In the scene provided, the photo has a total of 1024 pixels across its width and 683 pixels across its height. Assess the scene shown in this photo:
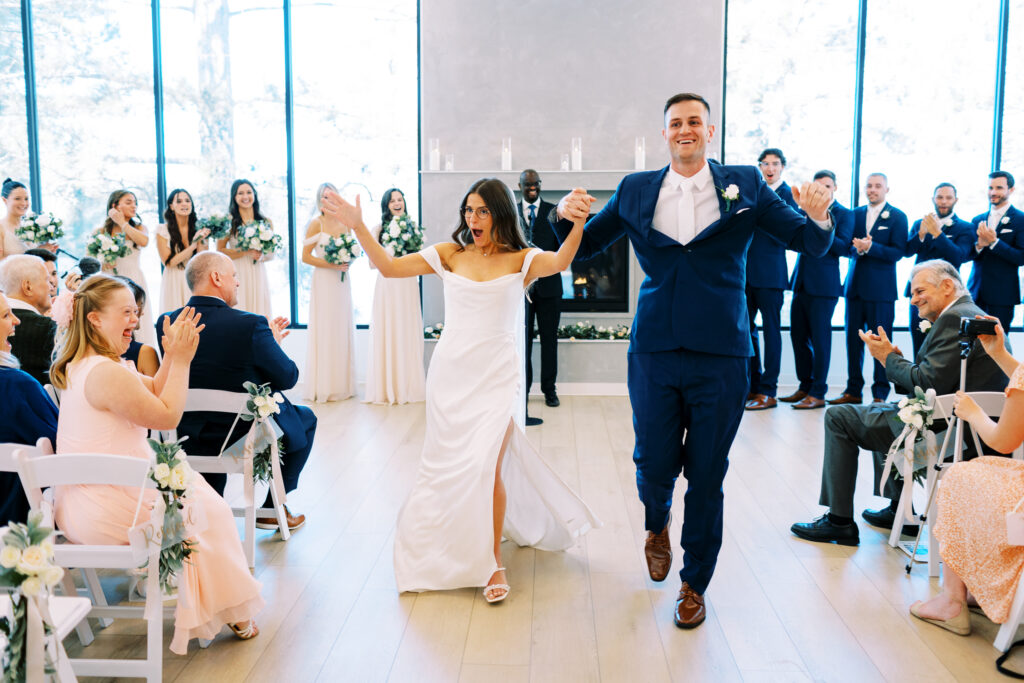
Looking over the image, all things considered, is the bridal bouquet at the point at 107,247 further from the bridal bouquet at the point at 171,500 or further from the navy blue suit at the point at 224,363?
the bridal bouquet at the point at 171,500

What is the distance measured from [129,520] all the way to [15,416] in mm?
659

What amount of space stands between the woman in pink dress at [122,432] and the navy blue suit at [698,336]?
1.57 meters

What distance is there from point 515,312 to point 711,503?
3.75 ft

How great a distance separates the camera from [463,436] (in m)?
3.63

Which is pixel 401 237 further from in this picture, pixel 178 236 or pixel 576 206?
pixel 576 206

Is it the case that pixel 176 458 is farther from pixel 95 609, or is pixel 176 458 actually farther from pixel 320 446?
pixel 320 446

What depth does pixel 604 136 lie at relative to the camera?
8969mm

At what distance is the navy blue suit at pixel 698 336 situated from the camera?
313 centimetres

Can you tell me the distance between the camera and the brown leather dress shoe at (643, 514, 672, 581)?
3.63m

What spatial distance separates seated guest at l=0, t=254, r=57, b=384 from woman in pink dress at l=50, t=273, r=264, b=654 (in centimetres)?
108

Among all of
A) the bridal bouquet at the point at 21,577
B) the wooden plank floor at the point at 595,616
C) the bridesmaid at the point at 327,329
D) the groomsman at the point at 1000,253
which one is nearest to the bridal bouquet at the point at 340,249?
the bridesmaid at the point at 327,329

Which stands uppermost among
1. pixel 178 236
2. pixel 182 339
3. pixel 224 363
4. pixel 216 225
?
pixel 216 225

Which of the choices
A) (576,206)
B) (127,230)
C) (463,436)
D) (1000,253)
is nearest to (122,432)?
(463,436)

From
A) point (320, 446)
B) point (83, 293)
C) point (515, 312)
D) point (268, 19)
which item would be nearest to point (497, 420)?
point (515, 312)
